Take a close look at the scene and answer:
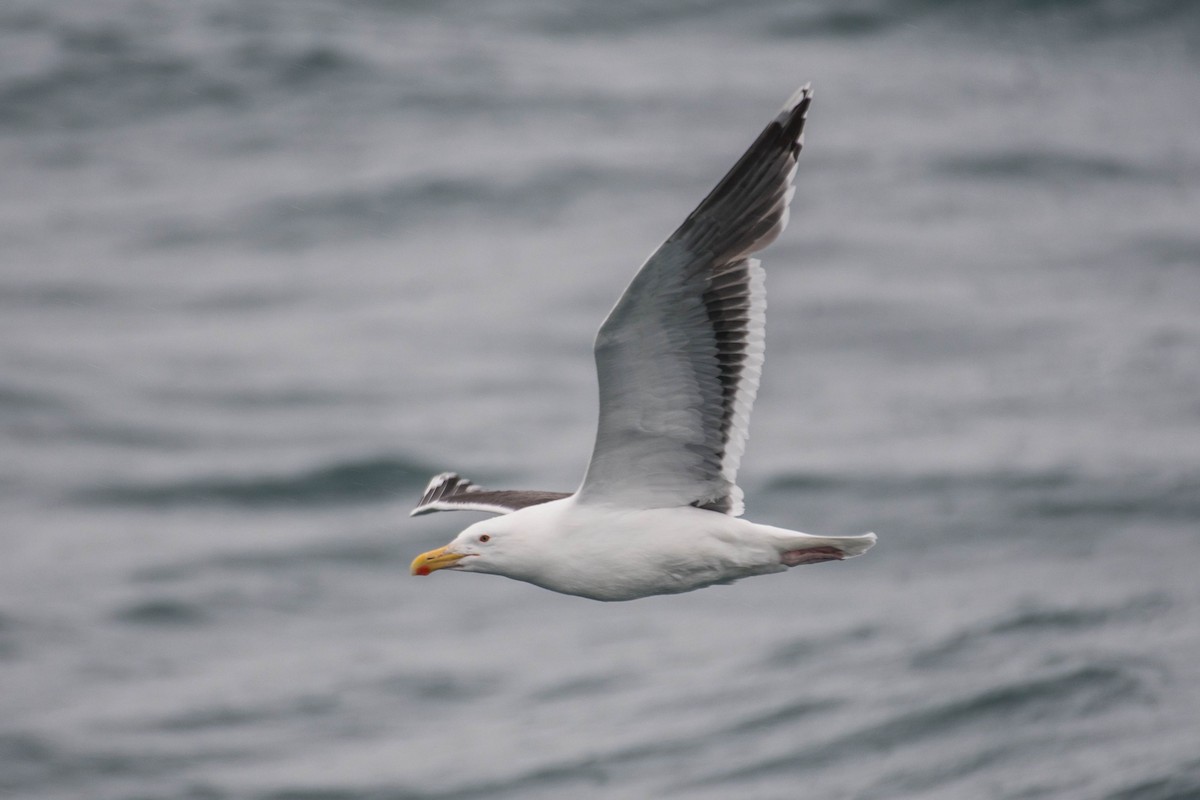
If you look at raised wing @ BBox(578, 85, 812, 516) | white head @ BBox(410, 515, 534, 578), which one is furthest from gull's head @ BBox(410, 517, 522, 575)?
raised wing @ BBox(578, 85, 812, 516)

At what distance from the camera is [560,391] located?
96.3 feet

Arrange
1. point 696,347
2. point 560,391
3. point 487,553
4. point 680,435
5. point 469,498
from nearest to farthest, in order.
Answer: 1. point 696,347
2. point 680,435
3. point 487,553
4. point 469,498
5. point 560,391

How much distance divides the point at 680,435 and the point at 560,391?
19530mm

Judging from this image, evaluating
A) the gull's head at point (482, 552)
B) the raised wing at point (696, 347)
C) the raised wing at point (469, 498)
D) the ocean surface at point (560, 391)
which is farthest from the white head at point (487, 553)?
the ocean surface at point (560, 391)

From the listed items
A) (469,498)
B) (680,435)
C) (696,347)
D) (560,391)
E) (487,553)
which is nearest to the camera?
(696,347)

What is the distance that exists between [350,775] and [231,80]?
18346 millimetres

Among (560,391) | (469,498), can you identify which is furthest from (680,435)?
(560,391)

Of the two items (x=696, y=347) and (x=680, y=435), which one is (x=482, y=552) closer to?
(x=680, y=435)

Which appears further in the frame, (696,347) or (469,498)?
(469,498)

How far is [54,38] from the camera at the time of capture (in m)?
35.7

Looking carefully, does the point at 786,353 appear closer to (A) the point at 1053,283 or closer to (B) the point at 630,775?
(A) the point at 1053,283

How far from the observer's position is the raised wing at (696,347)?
9086 mm

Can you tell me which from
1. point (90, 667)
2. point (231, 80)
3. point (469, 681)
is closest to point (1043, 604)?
point (469, 681)

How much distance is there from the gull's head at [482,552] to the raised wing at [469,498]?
78cm
